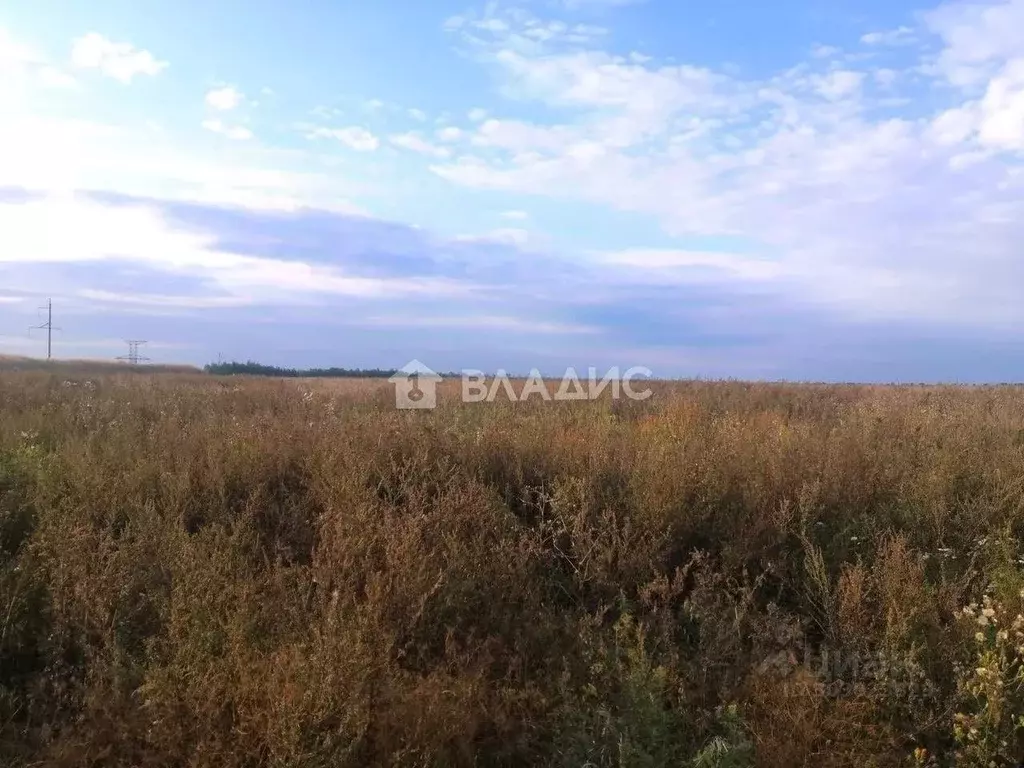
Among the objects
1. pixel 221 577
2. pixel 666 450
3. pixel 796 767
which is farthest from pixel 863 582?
pixel 221 577

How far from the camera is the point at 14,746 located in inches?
129

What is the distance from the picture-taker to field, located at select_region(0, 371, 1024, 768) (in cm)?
326

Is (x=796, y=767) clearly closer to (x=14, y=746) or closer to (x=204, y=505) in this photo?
(x=14, y=746)

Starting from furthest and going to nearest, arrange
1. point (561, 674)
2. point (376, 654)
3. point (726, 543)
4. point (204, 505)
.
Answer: point (204, 505) → point (726, 543) → point (561, 674) → point (376, 654)

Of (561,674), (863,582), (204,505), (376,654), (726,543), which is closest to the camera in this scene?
(376,654)

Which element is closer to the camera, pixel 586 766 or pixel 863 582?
pixel 586 766

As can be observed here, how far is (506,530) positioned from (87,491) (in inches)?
120

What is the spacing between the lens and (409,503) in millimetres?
4668

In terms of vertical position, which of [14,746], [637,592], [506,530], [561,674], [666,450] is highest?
[666,450]

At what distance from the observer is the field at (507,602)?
3.26 metres

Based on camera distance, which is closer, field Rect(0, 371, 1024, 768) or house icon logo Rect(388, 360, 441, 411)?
field Rect(0, 371, 1024, 768)

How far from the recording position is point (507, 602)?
419cm

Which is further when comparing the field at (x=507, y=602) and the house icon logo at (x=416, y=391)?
the house icon logo at (x=416, y=391)

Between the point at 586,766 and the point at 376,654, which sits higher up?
the point at 376,654
